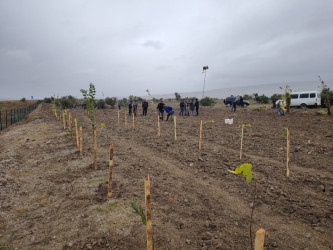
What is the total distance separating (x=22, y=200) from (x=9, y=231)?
114 cm

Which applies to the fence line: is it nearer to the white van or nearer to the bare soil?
the bare soil

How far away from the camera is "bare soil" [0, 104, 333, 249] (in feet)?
10.7

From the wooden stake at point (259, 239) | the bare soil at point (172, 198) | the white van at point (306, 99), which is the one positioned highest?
the white van at point (306, 99)

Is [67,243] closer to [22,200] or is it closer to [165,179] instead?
[22,200]

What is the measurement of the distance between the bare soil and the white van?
1614 centimetres

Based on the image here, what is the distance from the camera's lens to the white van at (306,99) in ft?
70.2

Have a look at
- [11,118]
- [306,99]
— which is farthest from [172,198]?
[306,99]

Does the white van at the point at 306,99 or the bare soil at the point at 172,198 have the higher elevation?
the white van at the point at 306,99

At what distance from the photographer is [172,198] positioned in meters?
4.38

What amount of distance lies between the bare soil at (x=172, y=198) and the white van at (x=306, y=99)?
53.0 feet

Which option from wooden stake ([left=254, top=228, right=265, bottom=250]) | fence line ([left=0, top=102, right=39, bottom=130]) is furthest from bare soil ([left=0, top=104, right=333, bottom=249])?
fence line ([left=0, top=102, right=39, bottom=130])

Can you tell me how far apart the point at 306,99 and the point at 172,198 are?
22.6 m

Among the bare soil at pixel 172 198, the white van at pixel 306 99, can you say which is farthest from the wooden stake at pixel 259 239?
the white van at pixel 306 99

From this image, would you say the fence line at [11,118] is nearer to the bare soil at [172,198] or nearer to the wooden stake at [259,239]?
the bare soil at [172,198]
